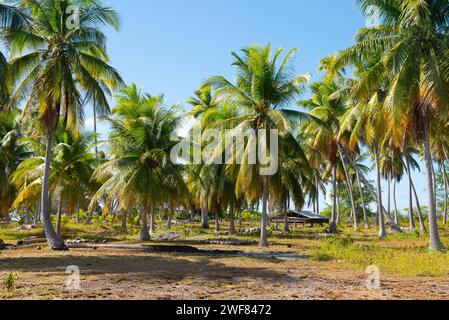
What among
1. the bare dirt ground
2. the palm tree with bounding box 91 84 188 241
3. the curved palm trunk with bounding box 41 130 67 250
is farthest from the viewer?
the palm tree with bounding box 91 84 188 241

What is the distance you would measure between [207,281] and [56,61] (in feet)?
35.7

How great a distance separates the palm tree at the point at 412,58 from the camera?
13.9m

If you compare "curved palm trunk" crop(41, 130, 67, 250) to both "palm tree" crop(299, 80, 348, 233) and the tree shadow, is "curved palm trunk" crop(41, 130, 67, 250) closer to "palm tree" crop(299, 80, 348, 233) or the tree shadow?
the tree shadow

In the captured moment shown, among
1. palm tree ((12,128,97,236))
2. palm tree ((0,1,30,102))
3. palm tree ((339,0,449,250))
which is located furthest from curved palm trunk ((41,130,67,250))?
palm tree ((339,0,449,250))

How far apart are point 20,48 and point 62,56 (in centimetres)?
148

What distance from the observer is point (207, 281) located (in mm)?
9062

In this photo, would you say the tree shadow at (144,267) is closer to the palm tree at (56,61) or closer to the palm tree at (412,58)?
the palm tree at (56,61)

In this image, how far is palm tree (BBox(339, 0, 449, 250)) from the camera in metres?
13.9

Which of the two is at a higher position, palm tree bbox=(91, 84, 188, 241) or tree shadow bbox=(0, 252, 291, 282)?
palm tree bbox=(91, 84, 188, 241)

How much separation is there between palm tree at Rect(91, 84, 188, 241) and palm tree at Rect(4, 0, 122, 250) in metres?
4.61

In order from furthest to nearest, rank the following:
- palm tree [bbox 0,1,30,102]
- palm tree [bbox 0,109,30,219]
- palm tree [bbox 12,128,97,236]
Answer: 1. palm tree [bbox 0,109,30,219]
2. palm tree [bbox 12,128,97,236]
3. palm tree [bbox 0,1,30,102]

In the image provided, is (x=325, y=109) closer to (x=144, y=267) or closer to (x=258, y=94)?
(x=258, y=94)

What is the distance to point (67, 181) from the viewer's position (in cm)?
2258
